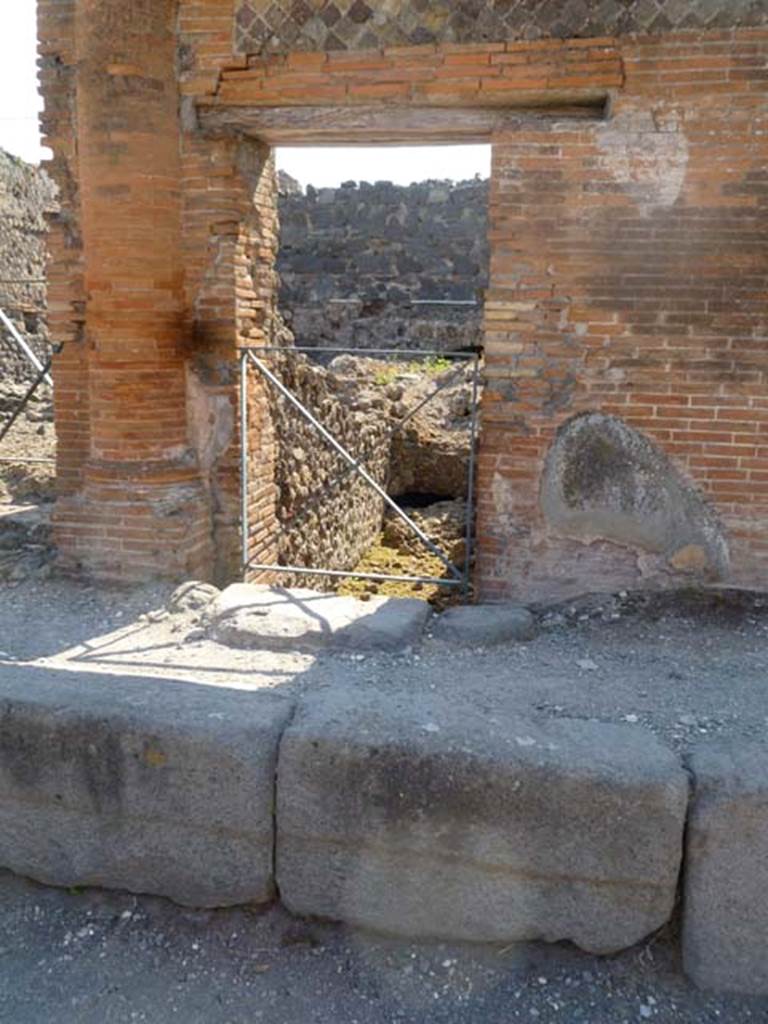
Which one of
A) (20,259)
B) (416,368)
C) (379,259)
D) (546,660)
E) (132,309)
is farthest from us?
(379,259)

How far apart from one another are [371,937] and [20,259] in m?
13.9

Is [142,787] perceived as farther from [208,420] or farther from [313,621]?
[208,420]

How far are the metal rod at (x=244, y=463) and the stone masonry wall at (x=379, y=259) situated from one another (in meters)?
11.1

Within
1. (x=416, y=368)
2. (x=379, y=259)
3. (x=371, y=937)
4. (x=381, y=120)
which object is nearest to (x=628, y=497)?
(x=381, y=120)

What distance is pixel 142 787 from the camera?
3594mm

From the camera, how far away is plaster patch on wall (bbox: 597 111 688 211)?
15.6 ft

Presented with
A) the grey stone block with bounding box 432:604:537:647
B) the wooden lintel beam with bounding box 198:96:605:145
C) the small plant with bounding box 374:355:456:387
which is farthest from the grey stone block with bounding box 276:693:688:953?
the small plant with bounding box 374:355:456:387

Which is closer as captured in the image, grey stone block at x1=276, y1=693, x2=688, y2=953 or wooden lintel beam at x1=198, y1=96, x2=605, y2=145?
grey stone block at x1=276, y1=693, x2=688, y2=953

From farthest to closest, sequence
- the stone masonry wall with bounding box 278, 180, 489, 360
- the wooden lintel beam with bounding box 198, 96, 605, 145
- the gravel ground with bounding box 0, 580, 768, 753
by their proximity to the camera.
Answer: the stone masonry wall with bounding box 278, 180, 489, 360, the wooden lintel beam with bounding box 198, 96, 605, 145, the gravel ground with bounding box 0, 580, 768, 753

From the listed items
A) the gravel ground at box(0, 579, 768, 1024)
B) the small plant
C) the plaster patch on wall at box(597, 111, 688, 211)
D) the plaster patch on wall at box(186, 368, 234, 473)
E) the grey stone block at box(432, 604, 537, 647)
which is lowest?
the gravel ground at box(0, 579, 768, 1024)

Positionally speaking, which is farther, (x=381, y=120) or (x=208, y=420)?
(x=208, y=420)

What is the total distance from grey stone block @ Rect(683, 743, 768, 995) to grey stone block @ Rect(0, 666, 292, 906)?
1.55 m

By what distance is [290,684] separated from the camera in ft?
13.6

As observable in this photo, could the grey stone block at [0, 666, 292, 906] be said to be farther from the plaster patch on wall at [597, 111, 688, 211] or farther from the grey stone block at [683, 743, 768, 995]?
the plaster patch on wall at [597, 111, 688, 211]
